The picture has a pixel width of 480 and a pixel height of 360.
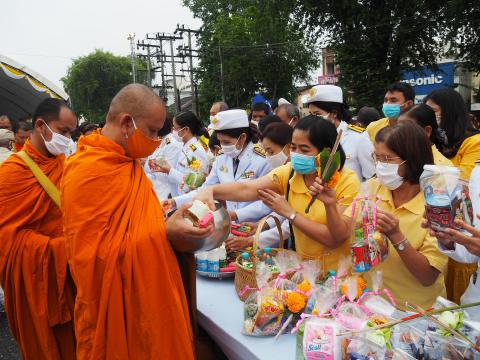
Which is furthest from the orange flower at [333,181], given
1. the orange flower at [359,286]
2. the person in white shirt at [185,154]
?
the person in white shirt at [185,154]

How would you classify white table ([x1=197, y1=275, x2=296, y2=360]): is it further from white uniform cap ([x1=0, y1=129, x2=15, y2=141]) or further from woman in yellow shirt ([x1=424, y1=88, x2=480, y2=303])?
→ white uniform cap ([x1=0, y1=129, x2=15, y2=141])

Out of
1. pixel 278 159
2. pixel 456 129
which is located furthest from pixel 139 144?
pixel 456 129

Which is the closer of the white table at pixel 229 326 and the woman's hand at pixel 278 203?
the white table at pixel 229 326

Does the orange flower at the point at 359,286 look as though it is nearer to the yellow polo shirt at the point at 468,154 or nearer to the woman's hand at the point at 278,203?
the woman's hand at the point at 278,203

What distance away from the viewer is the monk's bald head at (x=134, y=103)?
6.96 feet

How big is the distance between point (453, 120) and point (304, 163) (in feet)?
5.66

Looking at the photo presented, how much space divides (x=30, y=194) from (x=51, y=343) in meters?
1.04

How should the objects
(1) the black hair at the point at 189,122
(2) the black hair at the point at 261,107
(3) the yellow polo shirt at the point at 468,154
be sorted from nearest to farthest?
(3) the yellow polo shirt at the point at 468,154
(1) the black hair at the point at 189,122
(2) the black hair at the point at 261,107

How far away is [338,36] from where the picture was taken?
19.2m

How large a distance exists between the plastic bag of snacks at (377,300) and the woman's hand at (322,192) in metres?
Answer: 0.45

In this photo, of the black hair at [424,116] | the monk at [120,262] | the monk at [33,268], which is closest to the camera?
the monk at [120,262]

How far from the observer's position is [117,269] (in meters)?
1.97

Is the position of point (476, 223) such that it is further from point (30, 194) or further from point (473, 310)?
point (30, 194)

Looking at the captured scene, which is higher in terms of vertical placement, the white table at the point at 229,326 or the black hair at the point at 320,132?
the black hair at the point at 320,132
